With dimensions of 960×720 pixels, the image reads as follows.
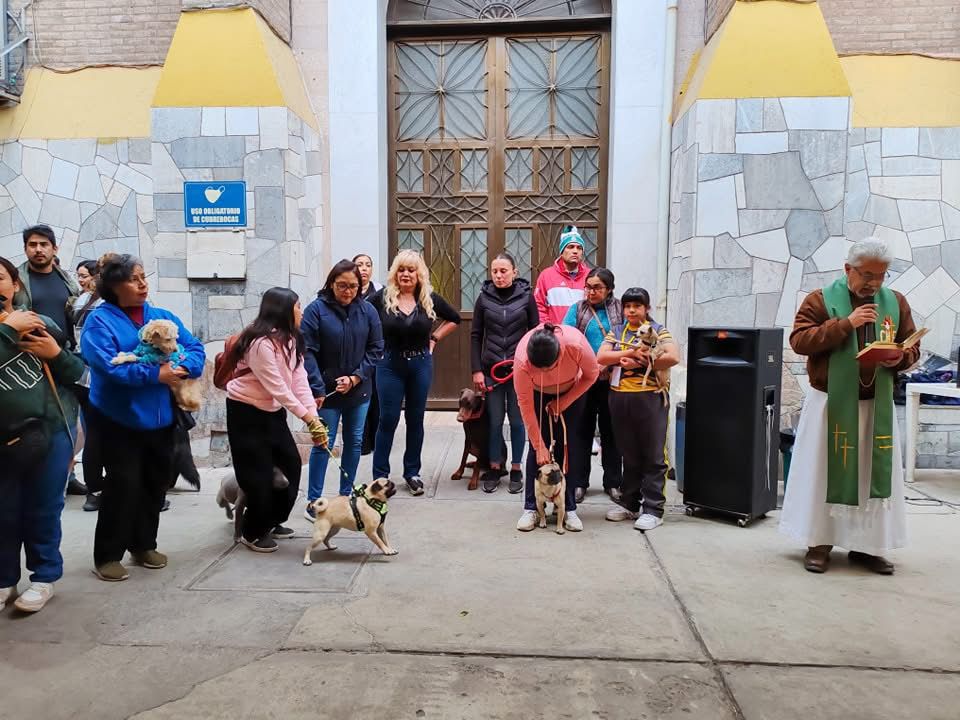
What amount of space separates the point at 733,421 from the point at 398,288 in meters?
2.58

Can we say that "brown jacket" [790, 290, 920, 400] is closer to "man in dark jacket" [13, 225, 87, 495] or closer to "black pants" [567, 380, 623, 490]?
"black pants" [567, 380, 623, 490]

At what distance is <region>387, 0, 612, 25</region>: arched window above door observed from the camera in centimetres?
723

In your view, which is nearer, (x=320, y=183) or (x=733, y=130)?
(x=733, y=130)

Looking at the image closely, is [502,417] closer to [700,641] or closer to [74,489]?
[700,641]

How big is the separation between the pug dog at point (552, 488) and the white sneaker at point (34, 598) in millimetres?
2722

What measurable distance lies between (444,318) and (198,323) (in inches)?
99.4

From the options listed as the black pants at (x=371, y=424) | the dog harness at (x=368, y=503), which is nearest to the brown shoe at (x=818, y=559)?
the dog harness at (x=368, y=503)

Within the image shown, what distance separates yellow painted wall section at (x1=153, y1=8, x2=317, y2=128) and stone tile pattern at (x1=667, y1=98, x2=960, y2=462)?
390 cm

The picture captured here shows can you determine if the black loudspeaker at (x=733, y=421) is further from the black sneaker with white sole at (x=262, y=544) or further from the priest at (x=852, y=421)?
the black sneaker with white sole at (x=262, y=544)

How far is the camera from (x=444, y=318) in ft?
17.6

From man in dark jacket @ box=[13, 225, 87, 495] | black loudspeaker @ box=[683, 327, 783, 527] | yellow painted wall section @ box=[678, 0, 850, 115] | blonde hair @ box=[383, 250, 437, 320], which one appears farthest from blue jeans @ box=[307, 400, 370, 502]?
yellow painted wall section @ box=[678, 0, 850, 115]

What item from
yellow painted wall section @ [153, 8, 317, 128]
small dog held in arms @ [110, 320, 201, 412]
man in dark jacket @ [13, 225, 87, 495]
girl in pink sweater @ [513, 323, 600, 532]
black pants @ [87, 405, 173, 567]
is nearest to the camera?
small dog held in arms @ [110, 320, 201, 412]

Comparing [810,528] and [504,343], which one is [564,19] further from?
[810,528]

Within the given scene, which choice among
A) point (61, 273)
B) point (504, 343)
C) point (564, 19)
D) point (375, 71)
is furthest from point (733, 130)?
point (61, 273)
